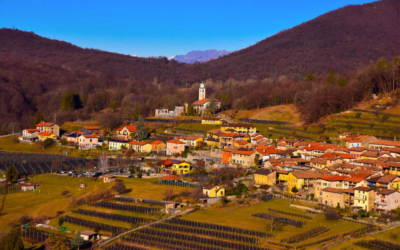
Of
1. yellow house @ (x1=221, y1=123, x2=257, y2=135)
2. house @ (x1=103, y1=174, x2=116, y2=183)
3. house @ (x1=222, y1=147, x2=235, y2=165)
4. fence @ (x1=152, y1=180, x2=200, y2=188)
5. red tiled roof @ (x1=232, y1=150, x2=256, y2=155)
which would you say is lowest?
fence @ (x1=152, y1=180, x2=200, y2=188)

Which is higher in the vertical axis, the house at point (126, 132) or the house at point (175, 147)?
the house at point (126, 132)

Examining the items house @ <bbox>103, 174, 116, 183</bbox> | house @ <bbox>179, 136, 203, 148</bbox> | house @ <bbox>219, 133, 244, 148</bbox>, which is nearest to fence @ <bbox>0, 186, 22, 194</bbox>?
house @ <bbox>103, 174, 116, 183</bbox>

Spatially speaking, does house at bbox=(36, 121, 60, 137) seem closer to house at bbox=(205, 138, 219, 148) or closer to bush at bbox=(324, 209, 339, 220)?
house at bbox=(205, 138, 219, 148)

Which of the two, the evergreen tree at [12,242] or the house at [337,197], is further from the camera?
the house at [337,197]

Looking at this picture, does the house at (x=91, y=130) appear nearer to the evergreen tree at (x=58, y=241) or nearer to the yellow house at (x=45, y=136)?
the yellow house at (x=45, y=136)

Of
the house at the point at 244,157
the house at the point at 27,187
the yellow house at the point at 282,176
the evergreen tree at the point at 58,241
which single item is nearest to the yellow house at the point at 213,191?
the yellow house at the point at 282,176

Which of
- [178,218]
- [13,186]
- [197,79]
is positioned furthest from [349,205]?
[197,79]

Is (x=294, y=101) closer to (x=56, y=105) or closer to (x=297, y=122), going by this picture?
(x=297, y=122)
